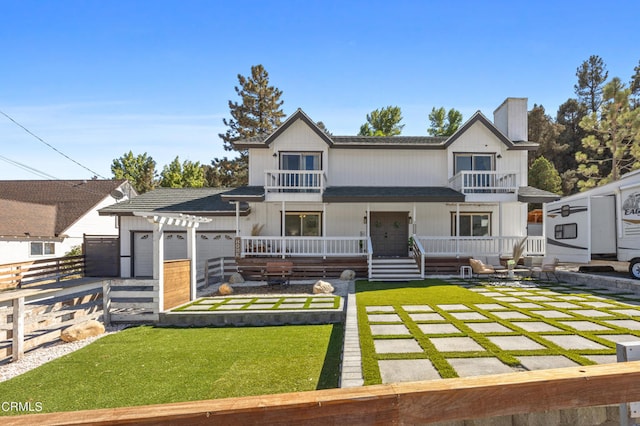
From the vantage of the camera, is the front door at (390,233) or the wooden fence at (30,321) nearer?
the wooden fence at (30,321)

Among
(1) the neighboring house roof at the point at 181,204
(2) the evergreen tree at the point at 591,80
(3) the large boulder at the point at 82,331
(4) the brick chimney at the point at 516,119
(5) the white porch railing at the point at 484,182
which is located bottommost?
(3) the large boulder at the point at 82,331

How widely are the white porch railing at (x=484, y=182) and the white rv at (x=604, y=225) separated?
7.68 ft

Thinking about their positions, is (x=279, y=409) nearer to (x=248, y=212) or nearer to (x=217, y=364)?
(x=217, y=364)

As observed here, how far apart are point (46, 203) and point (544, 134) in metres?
49.6

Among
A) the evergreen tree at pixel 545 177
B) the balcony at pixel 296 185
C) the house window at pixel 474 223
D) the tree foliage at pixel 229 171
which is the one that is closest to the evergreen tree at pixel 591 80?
the evergreen tree at pixel 545 177

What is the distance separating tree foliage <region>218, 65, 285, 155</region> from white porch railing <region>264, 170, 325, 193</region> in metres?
20.4

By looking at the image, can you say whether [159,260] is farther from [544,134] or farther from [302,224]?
[544,134]

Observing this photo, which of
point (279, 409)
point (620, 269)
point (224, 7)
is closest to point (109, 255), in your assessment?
point (224, 7)

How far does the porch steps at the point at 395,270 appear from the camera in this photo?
44.8 ft

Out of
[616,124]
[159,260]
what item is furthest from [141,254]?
[616,124]

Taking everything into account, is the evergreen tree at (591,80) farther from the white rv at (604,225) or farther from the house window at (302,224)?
the house window at (302,224)

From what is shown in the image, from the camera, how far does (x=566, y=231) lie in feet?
46.4

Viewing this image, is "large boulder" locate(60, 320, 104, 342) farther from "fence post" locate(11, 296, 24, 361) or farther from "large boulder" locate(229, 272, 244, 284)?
"large boulder" locate(229, 272, 244, 284)

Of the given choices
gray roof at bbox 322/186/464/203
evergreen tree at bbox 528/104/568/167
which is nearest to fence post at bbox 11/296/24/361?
gray roof at bbox 322/186/464/203
